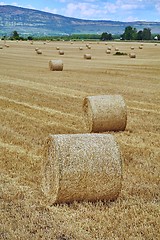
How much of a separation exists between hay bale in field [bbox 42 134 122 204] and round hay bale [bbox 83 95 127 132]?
180 inches

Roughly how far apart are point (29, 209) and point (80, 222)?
2.74ft

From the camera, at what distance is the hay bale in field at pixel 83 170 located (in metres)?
6.77

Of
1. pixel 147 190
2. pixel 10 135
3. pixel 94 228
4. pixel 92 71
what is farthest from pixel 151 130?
pixel 92 71

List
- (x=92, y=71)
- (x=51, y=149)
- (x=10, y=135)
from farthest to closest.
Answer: (x=92, y=71) < (x=10, y=135) < (x=51, y=149)

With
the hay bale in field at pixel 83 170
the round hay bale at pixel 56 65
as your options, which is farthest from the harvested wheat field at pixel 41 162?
the round hay bale at pixel 56 65

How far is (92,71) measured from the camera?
29062mm

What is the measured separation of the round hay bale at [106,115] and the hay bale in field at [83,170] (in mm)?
4580

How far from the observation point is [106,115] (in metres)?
11.8

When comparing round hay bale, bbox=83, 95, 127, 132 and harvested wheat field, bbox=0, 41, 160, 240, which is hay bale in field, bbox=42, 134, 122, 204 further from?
round hay bale, bbox=83, 95, 127, 132

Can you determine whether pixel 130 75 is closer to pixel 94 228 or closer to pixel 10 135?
pixel 10 135

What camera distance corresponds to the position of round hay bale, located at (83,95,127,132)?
1182cm

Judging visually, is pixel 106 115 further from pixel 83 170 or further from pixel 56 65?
pixel 56 65

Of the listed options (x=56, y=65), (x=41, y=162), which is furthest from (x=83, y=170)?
(x=56, y=65)

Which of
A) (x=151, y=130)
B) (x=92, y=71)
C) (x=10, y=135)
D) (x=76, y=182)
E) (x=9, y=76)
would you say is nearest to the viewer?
(x=76, y=182)
